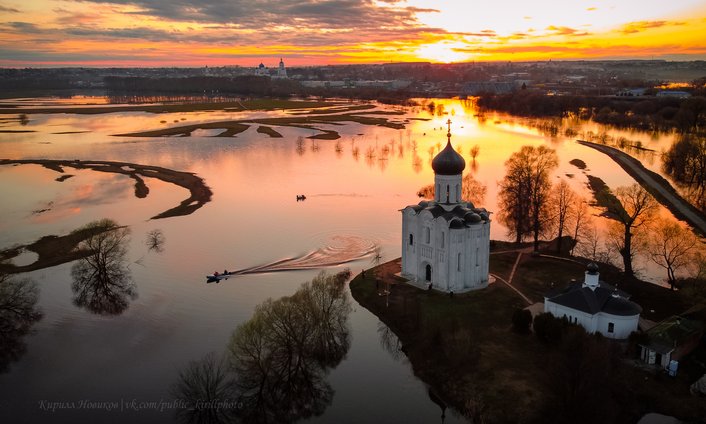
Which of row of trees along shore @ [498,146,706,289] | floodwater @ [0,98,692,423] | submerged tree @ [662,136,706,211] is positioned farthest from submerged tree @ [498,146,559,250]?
submerged tree @ [662,136,706,211]

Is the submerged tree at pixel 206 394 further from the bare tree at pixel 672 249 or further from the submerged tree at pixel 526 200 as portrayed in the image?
the bare tree at pixel 672 249

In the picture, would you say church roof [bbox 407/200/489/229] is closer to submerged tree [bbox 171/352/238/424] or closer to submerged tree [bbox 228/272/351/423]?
submerged tree [bbox 228/272/351/423]

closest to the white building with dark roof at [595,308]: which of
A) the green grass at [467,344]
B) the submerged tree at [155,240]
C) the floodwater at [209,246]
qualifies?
the green grass at [467,344]

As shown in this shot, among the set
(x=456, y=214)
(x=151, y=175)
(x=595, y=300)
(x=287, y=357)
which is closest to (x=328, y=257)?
(x=456, y=214)

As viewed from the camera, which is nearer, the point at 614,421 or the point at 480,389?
the point at 614,421

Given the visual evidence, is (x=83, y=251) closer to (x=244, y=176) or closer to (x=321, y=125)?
(x=244, y=176)

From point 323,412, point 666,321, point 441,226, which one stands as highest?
point 441,226

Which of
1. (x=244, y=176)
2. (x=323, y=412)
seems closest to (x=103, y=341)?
(x=323, y=412)
